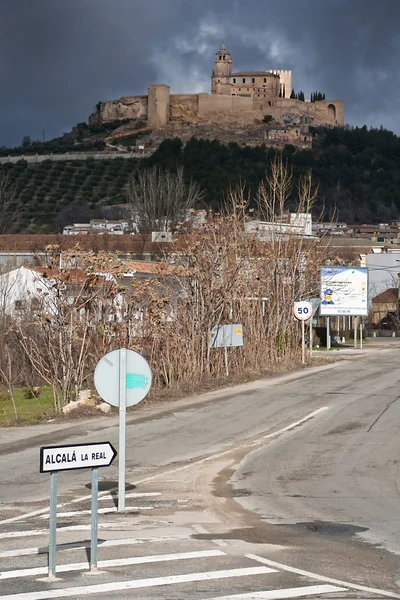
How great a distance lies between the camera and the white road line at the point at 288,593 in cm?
823

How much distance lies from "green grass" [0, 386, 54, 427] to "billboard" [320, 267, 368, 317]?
22.4m

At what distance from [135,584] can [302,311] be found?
24643 mm

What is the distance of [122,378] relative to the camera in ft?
39.8

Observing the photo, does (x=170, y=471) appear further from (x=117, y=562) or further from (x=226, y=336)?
(x=226, y=336)

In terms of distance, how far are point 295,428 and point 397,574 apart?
11063 mm

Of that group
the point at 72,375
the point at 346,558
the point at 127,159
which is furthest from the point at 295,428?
the point at 127,159

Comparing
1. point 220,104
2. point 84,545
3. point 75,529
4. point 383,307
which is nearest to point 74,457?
point 84,545

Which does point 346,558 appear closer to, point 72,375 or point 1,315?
point 72,375

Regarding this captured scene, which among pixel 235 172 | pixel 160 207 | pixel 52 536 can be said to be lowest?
pixel 52 536

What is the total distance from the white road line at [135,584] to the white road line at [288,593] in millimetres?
586

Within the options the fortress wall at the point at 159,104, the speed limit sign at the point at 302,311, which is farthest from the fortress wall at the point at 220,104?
the speed limit sign at the point at 302,311

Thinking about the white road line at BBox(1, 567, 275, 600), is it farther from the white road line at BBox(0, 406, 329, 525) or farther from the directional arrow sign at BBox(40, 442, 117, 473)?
the white road line at BBox(0, 406, 329, 525)

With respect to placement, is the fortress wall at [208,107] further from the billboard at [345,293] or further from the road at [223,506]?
the road at [223,506]

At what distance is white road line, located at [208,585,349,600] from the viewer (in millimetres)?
8234
